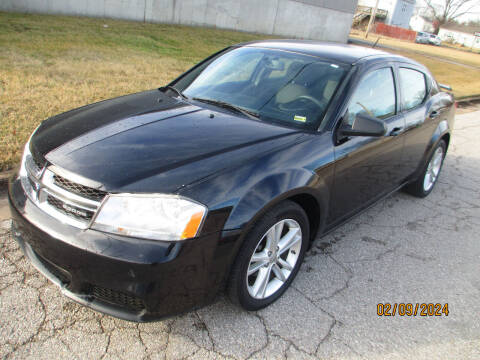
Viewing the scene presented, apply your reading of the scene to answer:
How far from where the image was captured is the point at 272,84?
123 inches

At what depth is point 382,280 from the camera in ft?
10.0

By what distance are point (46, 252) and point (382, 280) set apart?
2.37m

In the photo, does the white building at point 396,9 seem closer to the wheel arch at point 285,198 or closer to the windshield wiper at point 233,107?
the windshield wiper at point 233,107

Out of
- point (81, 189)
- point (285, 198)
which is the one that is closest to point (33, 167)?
point (81, 189)

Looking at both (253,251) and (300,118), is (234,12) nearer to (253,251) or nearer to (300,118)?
(300,118)

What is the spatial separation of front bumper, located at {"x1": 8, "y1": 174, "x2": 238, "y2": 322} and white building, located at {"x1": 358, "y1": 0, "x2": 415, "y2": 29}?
67.4 meters

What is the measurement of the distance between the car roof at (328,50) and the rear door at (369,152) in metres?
0.15

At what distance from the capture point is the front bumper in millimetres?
1885

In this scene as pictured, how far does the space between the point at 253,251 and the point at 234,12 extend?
61.4ft

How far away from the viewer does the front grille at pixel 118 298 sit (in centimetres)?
196

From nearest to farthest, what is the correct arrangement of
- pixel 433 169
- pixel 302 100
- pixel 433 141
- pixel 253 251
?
pixel 253 251 → pixel 302 100 → pixel 433 141 → pixel 433 169

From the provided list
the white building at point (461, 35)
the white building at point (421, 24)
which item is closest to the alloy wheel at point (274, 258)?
the white building at point (461, 35)

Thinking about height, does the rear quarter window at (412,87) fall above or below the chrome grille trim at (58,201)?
above
